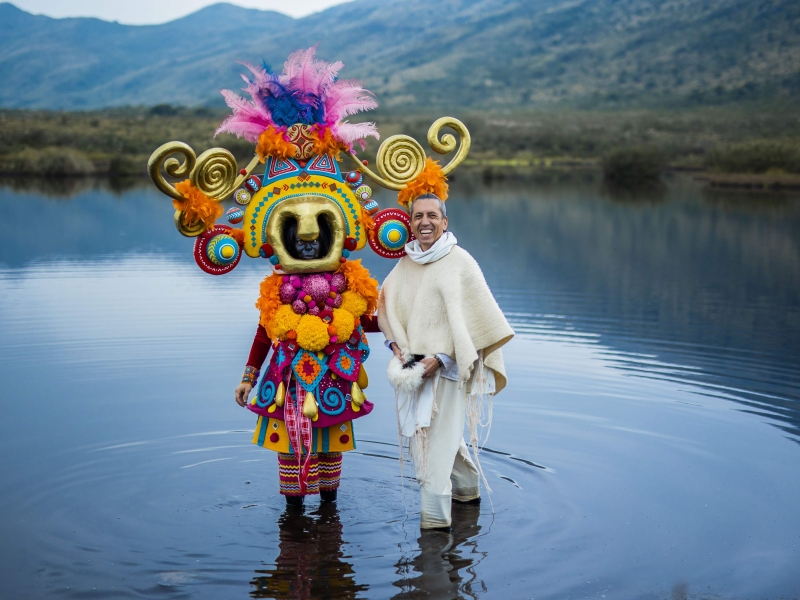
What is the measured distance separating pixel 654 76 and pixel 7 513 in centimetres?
9580

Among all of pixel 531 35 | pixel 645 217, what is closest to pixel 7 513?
pixel 645 217

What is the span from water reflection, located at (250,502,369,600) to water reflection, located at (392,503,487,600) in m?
0.25

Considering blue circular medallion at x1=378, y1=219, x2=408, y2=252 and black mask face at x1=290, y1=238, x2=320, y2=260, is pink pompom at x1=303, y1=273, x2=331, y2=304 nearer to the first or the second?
black mask face at x1=290, y1=238, x2=320, y2=260

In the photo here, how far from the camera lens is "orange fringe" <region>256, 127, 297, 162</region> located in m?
5.24

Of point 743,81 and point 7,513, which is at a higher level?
point 743,81

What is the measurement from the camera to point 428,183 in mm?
5277

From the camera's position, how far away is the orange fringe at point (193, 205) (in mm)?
5113

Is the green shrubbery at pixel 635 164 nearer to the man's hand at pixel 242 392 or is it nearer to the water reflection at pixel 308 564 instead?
the man's hand at pixel 242 392

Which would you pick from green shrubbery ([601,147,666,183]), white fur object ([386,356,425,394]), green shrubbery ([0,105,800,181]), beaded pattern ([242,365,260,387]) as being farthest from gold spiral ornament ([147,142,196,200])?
green shrubbery ([601,147,666,183])

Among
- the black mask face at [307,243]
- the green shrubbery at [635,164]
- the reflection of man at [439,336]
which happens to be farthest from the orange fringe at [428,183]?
the green shrubbery at [635,164]

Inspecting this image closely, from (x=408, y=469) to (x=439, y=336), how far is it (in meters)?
1.46

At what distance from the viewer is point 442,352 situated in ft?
16.7

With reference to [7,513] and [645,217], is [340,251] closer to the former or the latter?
[7,513]

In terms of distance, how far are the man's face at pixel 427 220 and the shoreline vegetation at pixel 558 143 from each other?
30.4m
